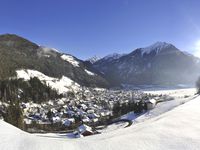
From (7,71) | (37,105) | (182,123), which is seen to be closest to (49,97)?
(37,105)

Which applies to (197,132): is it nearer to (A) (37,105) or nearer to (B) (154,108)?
(B) (154,108)

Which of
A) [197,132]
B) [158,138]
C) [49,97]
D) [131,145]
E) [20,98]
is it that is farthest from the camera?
[49,97]

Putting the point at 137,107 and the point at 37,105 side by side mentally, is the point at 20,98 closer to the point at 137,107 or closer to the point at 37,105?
the point at 37,105

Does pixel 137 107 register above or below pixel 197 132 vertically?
below

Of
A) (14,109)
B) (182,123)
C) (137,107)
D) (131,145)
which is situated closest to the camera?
(131,145)

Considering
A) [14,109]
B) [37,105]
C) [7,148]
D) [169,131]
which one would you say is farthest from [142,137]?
[37,105]

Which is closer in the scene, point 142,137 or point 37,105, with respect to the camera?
point 142,137

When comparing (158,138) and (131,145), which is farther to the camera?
(158,138)

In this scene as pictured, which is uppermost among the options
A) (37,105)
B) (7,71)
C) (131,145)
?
(7,71)

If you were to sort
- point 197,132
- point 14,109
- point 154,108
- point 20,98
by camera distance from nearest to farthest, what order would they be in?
point 197,132 → point 14,109 → point 154,108 → point 20,98
